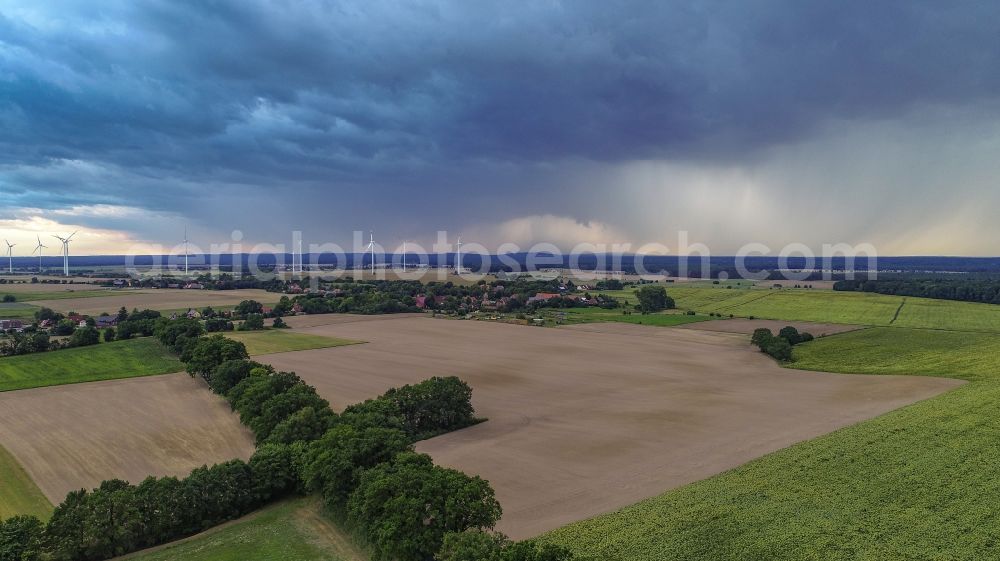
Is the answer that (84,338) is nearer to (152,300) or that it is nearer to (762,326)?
(152,300)

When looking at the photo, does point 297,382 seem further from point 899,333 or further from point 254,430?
point 899,333

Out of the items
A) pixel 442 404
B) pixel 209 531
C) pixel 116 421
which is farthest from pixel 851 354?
pixel 116 421

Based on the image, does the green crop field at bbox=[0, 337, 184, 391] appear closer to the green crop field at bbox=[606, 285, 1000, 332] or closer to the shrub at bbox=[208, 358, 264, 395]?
the shrub at bbox=[208, 358, 264, 395]

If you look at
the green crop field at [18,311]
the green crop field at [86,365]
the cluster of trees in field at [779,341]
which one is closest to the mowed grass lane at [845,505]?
the cluster of trees in field at [779,341]

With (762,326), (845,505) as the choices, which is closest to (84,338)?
(845,505)

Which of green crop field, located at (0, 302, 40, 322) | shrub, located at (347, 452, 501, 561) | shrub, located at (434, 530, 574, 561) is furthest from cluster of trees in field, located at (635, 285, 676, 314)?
green crop field, located at (0, 302, 40, 322)

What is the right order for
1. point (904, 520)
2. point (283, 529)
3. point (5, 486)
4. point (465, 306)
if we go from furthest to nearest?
point (465, 306)
point (5, 486)
point (283, 529)
point (904, 520)
